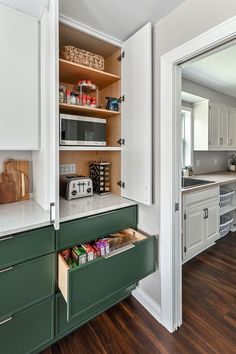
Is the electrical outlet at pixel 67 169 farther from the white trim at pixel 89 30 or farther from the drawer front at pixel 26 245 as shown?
the white trim at pixel 89 30

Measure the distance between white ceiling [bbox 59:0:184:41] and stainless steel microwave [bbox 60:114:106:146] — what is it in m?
0.68

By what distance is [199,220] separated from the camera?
7.47ft

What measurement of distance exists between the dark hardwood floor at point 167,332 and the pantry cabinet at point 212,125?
1987 millimetres

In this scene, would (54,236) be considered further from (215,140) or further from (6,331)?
(215,140)

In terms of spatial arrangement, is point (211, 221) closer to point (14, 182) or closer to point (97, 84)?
point (97, 84)

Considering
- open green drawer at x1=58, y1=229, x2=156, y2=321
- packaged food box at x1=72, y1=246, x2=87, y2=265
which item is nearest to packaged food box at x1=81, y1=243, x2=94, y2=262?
packaged food box at x1=72, y1=246, x2=87, y2=265

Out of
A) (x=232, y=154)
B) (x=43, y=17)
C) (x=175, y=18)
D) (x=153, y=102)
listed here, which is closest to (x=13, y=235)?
(x=153, y=102)

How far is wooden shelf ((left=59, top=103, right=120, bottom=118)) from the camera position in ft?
4.95

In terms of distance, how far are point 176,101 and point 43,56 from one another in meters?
0.98

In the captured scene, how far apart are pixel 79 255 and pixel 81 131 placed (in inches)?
37.0

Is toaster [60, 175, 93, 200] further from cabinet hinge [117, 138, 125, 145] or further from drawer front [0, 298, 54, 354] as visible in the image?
drawer front [0, 298, 54, 354]

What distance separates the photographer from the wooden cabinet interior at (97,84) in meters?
1.55

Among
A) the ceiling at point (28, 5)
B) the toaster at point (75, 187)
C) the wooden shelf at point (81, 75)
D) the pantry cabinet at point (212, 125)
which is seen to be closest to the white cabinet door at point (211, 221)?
the pantry cabinet at point (212, 125)

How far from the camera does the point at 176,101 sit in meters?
1.35
